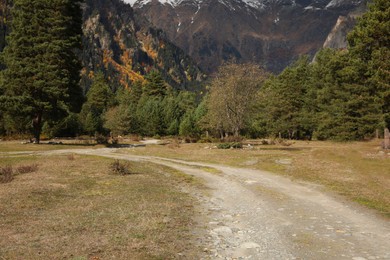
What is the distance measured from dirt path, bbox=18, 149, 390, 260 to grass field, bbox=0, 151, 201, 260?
1010mm

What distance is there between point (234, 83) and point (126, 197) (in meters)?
31.0

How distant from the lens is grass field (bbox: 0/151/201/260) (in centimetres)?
827

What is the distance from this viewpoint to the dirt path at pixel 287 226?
8484 mm

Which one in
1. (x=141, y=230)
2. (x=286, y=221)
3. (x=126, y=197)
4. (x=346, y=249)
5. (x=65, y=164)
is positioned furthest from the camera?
(x=65, y=164)

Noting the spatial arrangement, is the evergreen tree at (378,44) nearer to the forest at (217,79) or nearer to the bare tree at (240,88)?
the forest at (217,79)

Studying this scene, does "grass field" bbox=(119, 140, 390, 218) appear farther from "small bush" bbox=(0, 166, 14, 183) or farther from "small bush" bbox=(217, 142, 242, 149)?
"small bush" bbox=(0, 166, 14, 183)

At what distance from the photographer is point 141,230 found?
992 cm

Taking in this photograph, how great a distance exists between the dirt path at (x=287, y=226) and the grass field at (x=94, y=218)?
1010 millimetres

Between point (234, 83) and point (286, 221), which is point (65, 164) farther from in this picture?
point (234, 83)

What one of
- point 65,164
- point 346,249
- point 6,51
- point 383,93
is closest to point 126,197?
point 346,249

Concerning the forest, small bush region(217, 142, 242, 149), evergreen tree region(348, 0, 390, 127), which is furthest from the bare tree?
evergreen tree region(348, 0, 390, 127)

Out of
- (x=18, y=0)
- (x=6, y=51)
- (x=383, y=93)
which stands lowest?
(x=383, y=93)

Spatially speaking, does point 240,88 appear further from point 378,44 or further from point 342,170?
point 342,170

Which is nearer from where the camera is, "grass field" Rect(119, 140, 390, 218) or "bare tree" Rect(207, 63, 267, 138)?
"grass field" Rect(119, 140, 390, 218)
